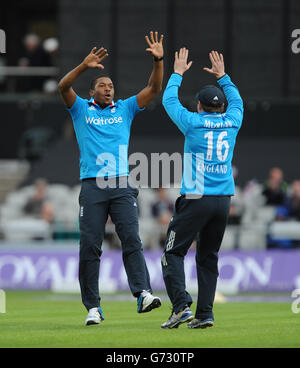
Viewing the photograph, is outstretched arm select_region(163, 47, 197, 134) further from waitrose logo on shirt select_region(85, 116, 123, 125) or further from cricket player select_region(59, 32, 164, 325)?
waitrose logo on shirt select_region(85, 116, 123, 125)

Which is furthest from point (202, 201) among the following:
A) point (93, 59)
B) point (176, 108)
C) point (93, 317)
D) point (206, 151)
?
point (93, 59)

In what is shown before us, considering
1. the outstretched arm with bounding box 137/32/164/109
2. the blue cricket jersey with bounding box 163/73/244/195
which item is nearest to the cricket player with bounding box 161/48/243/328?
the blue cricket jersey with bounding box 163/73/244/195

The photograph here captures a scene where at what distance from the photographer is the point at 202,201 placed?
970cm

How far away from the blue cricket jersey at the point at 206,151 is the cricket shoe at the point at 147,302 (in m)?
1.11

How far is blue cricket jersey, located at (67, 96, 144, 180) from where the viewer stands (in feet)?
33.9

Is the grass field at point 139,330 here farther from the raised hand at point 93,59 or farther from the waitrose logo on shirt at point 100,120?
the raised hand at point 93,59

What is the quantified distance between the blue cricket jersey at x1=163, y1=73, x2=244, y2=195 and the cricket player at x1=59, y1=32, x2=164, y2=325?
Result: 78 centimetres

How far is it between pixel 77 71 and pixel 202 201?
1.80 metres

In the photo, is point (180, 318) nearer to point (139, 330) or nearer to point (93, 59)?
point (139, 330)

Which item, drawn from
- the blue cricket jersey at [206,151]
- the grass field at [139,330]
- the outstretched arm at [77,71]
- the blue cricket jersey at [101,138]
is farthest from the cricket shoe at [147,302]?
the outstretched arm at [77,71]

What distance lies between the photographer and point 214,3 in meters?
22.3

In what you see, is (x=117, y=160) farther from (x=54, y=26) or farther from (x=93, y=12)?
(x=54, y=26)
